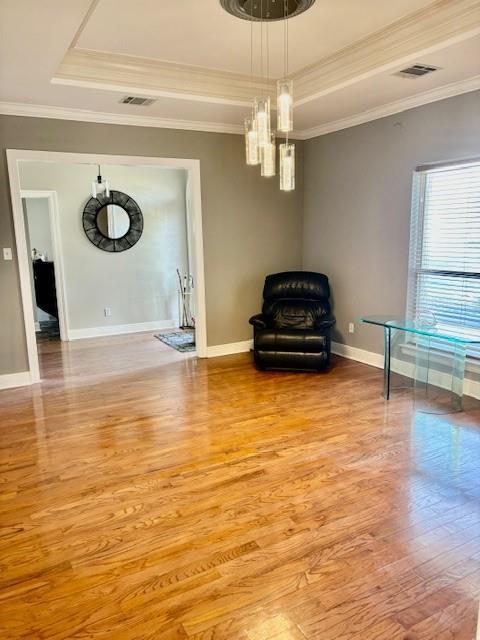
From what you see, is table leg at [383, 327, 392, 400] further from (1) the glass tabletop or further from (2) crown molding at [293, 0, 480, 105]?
(2) crown molding at [293, 0, 480, 105]

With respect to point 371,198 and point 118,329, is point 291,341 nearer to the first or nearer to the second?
point 371,198

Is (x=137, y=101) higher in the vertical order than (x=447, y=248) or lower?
higher

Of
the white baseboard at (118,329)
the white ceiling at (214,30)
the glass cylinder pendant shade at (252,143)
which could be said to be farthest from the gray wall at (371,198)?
the white baseboard at (118,329)

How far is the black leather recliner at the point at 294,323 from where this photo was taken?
187 inches

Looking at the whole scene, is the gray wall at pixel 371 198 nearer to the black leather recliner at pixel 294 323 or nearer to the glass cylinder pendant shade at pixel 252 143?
the black leather recliner at pixel 294 323

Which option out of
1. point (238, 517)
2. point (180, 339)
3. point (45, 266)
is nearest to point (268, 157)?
point (238, 517)

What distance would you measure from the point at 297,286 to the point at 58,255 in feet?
11.4

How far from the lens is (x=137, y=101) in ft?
13.6

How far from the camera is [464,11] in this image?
2.82 metres

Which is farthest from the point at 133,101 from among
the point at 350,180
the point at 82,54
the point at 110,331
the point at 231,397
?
the point at 110,331

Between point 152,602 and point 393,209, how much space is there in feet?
13.3

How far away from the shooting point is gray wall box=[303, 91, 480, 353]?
4.07 metres

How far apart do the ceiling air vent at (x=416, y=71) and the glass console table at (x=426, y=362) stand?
A: 6.49 feet

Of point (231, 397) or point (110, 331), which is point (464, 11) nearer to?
point (231, 397)
